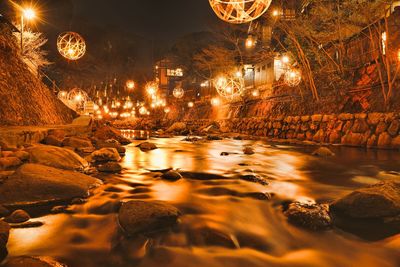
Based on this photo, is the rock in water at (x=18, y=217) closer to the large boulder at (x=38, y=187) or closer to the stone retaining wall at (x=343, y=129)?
the large boulder at (x=38, y=187)

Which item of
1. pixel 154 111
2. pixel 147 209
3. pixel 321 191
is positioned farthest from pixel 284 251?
pixel 154 111

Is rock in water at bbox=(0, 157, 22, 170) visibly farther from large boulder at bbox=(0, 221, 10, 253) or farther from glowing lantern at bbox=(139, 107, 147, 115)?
glowing lantern at bbox=(139, 107, 147, 115)

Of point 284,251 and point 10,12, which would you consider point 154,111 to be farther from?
point 284,251

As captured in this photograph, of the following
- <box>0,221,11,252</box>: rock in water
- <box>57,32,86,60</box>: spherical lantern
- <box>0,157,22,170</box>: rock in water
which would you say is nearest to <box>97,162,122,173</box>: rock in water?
<box>0,157,22,170</box>: rock in water

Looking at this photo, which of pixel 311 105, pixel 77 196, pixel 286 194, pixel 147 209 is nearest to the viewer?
pixel 147 209

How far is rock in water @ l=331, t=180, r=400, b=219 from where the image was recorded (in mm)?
3943

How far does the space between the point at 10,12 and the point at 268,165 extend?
17.4 meters

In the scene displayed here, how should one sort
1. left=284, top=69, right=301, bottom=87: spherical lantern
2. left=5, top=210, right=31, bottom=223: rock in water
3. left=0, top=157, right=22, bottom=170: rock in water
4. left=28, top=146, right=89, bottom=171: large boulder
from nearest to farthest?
left=5, top=210, right=31, bottom=223: rock in water
left=0, top=157, right=22, bottom=170: rock in water
left=28, top=146, right=89, bottom=171: large boulder
left=284, top=69, right=301, bottom=87: spherical lantern

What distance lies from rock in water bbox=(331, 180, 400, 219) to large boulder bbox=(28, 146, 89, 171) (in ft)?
19.9

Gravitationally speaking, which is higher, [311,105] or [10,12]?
[10,12]

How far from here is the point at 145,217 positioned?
3.63 meters

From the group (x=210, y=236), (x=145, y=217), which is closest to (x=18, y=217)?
(x=145, y=217)

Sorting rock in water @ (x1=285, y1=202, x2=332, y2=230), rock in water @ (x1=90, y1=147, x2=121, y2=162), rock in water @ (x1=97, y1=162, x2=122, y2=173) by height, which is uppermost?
rock in water @ (x1=90, y1=147, x2=121, y2=162)

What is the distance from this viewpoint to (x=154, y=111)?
58156 mm
